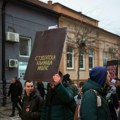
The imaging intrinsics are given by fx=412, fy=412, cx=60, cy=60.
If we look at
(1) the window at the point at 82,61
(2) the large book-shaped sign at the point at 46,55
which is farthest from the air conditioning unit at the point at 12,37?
(2) the large book-shaped sign at the point at 46,55

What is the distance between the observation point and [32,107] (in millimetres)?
6863

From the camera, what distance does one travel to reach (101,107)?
4875 millimetres

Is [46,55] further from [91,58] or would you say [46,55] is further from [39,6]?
[91,58]

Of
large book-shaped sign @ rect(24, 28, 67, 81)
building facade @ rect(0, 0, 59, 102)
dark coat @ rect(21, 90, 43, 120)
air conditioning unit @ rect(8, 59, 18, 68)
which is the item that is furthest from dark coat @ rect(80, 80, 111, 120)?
air conditioning unit @ rect(8, 59, 18, 68)

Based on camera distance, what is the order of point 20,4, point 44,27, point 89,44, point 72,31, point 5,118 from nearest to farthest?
point 5,118 < point 20,4 < point 44,27 < point 72,31 < point 89,44

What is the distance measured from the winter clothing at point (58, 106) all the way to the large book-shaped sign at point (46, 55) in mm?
290

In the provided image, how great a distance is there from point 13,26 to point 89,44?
32.2ft

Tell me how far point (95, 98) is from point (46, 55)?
1935 mm

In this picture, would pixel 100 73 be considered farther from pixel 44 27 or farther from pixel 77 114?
pixel 44 27

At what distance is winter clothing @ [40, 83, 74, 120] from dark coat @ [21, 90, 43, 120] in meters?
0.57

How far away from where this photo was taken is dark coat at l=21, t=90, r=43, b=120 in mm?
6781

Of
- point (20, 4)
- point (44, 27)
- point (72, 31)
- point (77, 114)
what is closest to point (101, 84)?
point (77, 114)

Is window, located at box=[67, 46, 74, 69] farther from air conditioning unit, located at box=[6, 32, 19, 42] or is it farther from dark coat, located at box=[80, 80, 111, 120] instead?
dark coat, located at box=[80, 80, 111, 120]

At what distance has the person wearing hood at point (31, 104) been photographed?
6.79 meters
